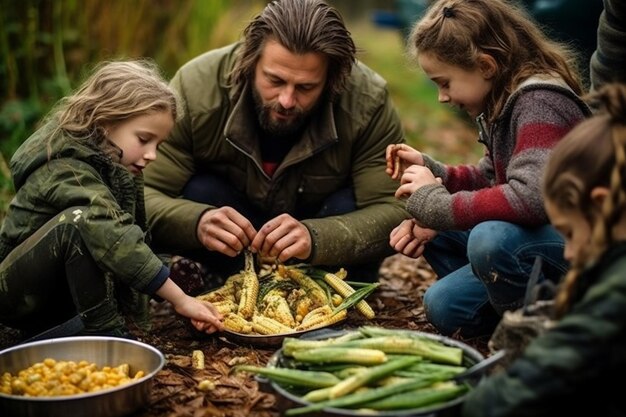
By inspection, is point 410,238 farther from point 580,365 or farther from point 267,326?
point 580,365

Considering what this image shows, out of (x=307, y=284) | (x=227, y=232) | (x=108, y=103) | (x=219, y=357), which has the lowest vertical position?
(x=219, y=357)

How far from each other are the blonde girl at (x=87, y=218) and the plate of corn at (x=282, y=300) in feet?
0.76

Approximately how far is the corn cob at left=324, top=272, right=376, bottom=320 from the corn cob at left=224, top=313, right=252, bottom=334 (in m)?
0.52

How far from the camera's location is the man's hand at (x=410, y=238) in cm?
440

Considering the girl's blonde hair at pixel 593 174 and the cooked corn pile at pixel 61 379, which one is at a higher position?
the girl's blonde hair at pixel 593 174

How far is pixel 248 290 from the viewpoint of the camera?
14.9ft

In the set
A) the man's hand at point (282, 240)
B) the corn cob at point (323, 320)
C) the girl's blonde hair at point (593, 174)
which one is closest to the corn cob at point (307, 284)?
the man's hand at point (282, 240)

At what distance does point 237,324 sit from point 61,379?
1.02 metres

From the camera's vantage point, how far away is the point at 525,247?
12.6 ft

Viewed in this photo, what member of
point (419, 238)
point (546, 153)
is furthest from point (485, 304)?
point (546, 153)

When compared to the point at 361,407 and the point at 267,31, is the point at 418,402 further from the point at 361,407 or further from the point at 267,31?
the point at 267,31

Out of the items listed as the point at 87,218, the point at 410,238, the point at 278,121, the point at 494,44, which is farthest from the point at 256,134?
the point at 494,44

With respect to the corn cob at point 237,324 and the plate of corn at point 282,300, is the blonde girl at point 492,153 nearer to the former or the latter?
the plate of corn at point 282,300

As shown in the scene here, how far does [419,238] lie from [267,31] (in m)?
1.39
